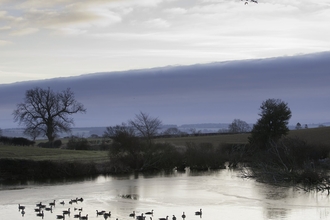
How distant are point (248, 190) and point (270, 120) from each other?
2654 cm

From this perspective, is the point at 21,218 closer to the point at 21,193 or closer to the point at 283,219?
the point at 21,193

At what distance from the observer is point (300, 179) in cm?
1970

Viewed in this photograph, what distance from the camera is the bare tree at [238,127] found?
381 feet

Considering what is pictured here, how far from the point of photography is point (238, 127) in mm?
118500

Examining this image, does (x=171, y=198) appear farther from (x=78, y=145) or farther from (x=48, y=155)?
(x=78, y=145)

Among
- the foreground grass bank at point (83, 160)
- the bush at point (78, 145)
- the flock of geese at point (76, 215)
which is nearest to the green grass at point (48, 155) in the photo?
the foreground grass bank at point (83, 160)

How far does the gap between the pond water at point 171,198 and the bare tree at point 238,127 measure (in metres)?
73.3

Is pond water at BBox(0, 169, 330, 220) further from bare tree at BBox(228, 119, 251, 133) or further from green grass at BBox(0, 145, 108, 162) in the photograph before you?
bare tree at BBox(228, 119, 251, 133)

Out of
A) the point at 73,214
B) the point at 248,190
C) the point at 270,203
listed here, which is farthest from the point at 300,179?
the point at 248,190

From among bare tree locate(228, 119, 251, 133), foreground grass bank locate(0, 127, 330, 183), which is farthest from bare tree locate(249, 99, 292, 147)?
bare tree locate(228, 119, 251, 133)

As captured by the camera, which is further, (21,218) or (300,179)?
(21,218)

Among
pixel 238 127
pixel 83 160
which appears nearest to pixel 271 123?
pixel 83 160

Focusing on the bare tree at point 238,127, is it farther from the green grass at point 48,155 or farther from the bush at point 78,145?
the green grass at point 48,155

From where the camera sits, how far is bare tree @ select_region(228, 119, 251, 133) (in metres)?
116
